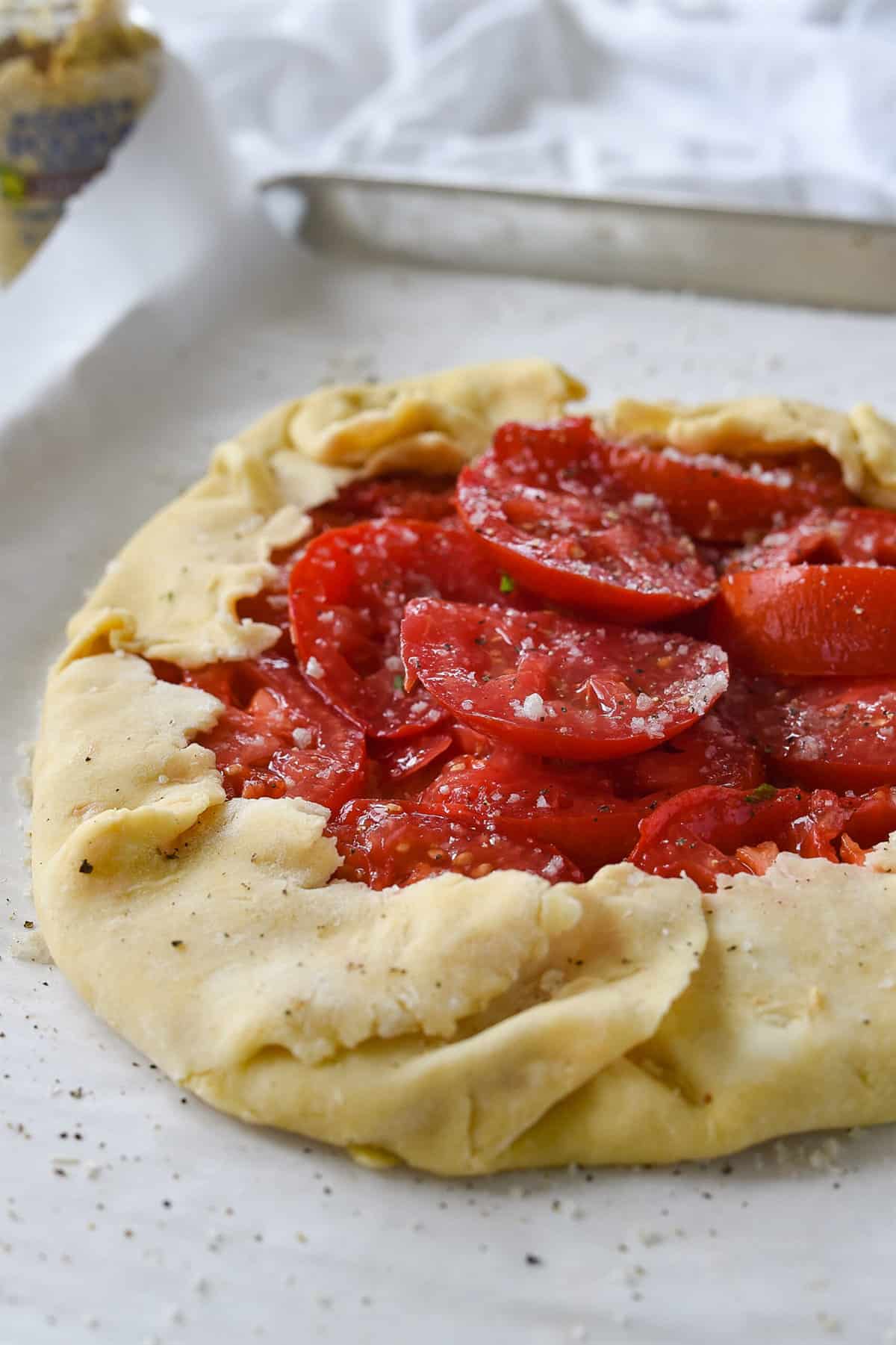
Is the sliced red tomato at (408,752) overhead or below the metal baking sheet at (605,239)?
overhead

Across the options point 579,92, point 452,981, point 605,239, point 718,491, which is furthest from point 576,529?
point 579,92

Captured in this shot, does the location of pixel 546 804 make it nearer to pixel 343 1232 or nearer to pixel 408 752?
pixel 408 752

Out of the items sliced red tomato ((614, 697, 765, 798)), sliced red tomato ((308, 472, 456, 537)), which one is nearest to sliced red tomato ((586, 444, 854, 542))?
sliced red tomato ((308, 472, 456, 537))

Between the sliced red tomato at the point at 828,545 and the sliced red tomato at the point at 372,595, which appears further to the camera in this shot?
the sliced red tomato at the point at 828,545

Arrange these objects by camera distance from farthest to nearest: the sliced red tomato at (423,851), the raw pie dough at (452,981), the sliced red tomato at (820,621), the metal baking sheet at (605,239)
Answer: the metal baking sheet at (605,239) < the sliced red tomato at (820,621) < the sliced red tomato at (423,851) < the raw pie dough at (452,981)

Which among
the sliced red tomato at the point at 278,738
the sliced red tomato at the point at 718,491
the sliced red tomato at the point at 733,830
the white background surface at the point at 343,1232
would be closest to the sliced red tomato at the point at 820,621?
the sliced red tomato at the point at 733,830

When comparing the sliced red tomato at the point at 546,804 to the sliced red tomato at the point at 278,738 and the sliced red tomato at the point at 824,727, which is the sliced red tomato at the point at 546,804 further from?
the sliced red tomato at the point at 824,727
